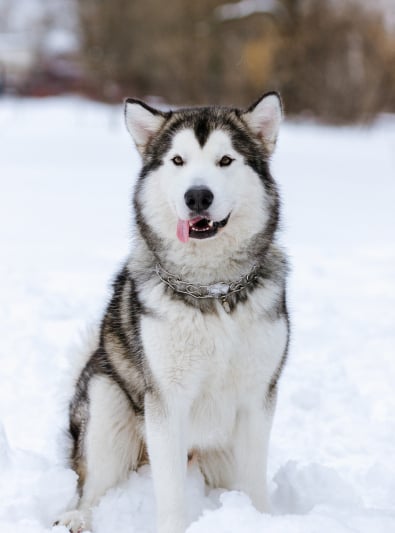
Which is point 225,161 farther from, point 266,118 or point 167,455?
point 167,455

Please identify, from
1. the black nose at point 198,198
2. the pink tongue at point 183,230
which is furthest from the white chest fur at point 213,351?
the black nose at point 198,198

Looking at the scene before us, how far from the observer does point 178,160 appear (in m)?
2.67

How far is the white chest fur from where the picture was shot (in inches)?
99.3

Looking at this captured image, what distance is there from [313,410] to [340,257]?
148 inches

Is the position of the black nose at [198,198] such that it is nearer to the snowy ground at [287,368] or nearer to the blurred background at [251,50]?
the snowy ground at [287,368]

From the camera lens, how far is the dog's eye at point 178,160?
105 inches

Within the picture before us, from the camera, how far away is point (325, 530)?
224 cm

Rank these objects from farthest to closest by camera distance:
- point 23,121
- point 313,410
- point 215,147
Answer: point 23,121, point 313,410, point 215,147

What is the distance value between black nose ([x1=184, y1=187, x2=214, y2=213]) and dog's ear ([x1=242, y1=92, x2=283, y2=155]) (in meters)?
0.50

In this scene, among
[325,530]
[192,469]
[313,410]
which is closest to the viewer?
[325,530]

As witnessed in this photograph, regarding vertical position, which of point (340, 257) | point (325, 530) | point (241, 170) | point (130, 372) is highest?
point (241, 170)

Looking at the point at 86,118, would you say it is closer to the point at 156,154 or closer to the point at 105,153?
the point at 105,153

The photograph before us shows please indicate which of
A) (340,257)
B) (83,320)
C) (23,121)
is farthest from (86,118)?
(83,320)

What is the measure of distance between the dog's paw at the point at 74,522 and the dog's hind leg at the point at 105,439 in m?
0.09
